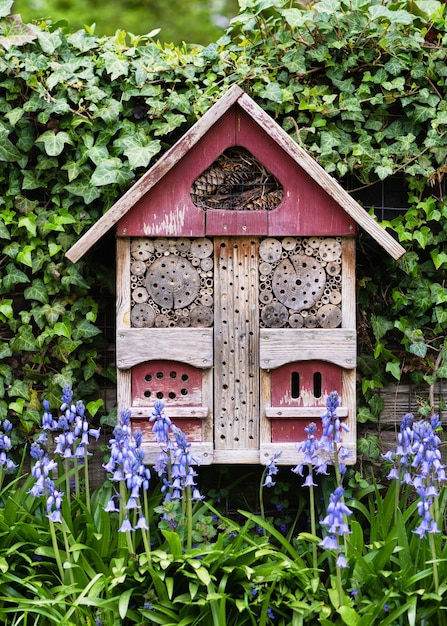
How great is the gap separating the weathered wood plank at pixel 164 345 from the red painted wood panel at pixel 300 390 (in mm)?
365

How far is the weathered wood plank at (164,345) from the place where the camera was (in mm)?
3412

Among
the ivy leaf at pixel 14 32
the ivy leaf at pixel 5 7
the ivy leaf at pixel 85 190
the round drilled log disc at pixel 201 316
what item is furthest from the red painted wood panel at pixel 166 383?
the ivy leaf at pixel 5 7

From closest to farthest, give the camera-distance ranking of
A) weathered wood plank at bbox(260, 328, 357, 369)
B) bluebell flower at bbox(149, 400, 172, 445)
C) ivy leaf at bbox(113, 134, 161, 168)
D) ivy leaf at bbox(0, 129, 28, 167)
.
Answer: bluebell flower at bbox(149, 400, 172, 445)
weathered wood plank at bbox(260, 328, 357, 369)
ivy leaf at bbox(113, 134, 161, 168)
ivy leaf at bbox(0, 129, 28, 167)

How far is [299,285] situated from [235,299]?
0.32 m

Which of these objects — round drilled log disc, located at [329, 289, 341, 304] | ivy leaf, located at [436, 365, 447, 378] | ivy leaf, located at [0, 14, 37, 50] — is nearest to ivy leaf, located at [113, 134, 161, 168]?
ivy leaf, located at [0, 14, 37, 50]

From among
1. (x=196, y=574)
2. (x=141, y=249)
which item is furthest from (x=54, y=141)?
(x=196, y=574)

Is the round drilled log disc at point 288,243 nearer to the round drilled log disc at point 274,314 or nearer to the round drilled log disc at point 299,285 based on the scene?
the round drilled log disc at point 299,285

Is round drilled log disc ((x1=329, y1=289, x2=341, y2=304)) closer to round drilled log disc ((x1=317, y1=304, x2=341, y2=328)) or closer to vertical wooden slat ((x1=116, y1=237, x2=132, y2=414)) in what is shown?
round drilled log disc ((x1=317, y1=304, x2=341, y2=328))

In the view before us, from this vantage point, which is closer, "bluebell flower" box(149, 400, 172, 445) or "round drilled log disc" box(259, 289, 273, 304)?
"bluebell flower" box(149, 400, 172, 445)

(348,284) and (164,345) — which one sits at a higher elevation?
(348,284)

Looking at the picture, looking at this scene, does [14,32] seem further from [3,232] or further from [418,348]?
[418,348]

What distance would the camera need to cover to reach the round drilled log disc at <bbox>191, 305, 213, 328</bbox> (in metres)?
3.45

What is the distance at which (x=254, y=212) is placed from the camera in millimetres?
3406

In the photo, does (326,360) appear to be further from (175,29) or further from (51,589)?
(175,29)
